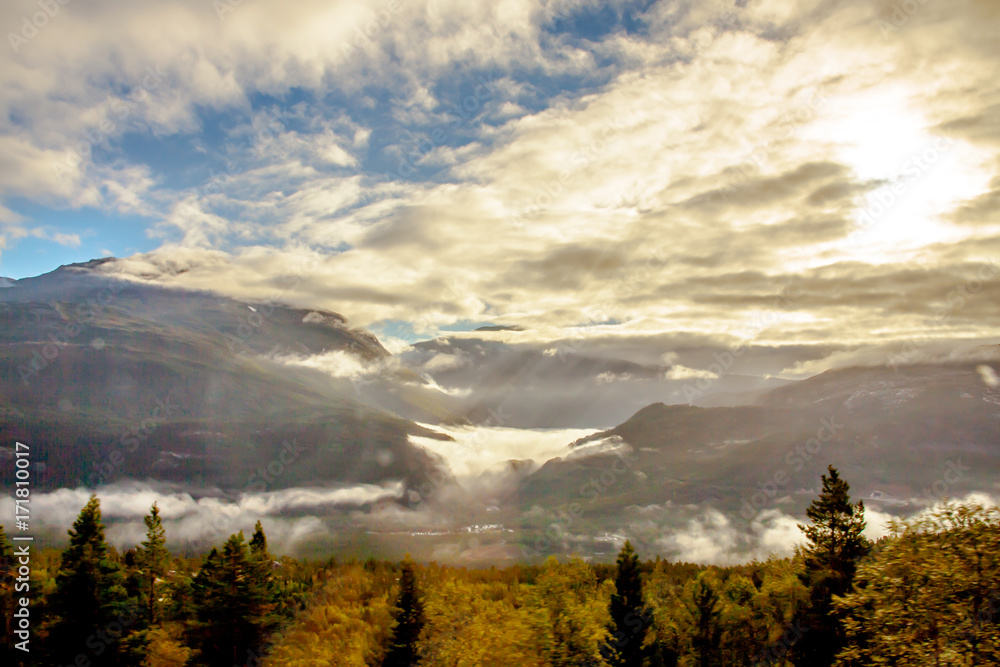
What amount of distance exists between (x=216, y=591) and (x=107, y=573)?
14.4 m

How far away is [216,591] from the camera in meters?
74.1

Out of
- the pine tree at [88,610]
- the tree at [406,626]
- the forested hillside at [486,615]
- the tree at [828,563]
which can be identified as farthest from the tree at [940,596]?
the pine tree at [88,610]

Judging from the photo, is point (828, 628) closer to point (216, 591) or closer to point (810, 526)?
point (810, 526)

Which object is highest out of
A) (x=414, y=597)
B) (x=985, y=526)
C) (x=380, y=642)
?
(x=985, y=526)

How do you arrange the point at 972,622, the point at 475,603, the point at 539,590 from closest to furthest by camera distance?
the point at 972,622, the point at 539,590, the point at 475,603

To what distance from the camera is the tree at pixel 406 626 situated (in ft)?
276

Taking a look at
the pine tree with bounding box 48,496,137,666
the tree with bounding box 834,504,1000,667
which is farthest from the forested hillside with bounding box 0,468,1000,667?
the tree with bounding box 834,504,1000,667

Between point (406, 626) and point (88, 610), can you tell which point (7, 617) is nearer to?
point (88, 610)

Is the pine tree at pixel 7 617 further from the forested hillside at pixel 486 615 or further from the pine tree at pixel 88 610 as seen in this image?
the pine tree at pixel 88 610

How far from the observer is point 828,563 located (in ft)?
271

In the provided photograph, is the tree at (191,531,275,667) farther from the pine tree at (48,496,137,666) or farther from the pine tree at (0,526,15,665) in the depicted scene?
the pine tree at (0,526,15,665)

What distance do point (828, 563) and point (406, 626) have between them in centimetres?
6185

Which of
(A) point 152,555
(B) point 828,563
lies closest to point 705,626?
(B) point 828,563

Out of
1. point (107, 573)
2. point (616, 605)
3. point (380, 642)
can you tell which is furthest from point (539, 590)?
point (107, 573)
